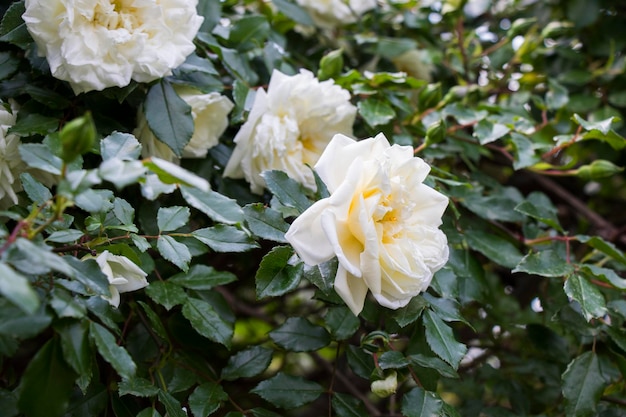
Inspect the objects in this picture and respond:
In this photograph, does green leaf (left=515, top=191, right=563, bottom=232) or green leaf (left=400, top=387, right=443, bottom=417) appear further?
green leaf (left=515, top=191, right=563, bottom=232)

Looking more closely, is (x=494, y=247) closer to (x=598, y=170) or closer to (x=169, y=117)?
(x=598, y=170)

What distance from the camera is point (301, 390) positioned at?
745mm

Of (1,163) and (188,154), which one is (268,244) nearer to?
(188,154)

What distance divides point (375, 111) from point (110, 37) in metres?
0.36

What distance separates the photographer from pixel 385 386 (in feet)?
2.17

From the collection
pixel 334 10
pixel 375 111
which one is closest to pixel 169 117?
pixel 375 111

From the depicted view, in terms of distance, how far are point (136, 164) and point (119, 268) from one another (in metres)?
0.19

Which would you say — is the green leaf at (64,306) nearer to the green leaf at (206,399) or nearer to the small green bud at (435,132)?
the green leaf at (206,399)

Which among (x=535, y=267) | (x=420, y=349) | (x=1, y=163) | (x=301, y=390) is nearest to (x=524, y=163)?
(x=535, y=267)

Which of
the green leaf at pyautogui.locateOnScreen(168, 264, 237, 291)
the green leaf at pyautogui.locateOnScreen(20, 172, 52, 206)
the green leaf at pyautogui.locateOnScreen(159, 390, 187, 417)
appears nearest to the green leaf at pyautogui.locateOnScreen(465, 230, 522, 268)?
the green leaf at pyautogui.locateOnScreen(168, 264, 237, 291)

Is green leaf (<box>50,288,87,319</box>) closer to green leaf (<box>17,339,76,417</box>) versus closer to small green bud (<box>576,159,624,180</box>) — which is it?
green leaf (<box>17,339,76,417</box>)

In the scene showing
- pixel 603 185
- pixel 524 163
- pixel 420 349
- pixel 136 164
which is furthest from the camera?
pixel 603 185

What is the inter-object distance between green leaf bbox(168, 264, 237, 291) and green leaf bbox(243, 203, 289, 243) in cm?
12

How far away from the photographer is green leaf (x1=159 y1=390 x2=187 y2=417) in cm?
63
